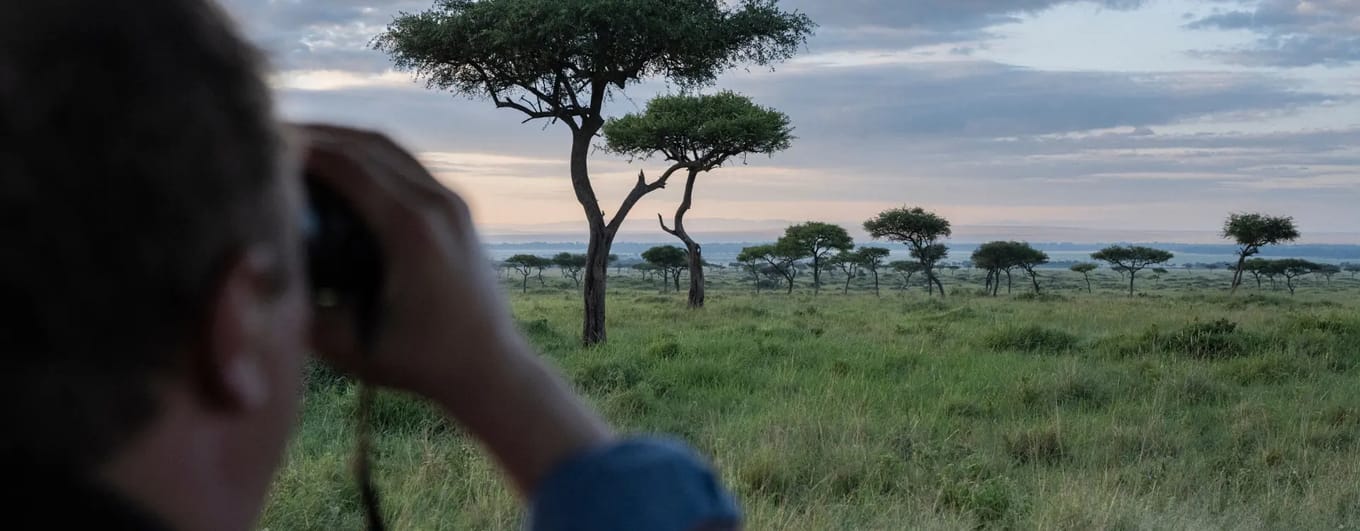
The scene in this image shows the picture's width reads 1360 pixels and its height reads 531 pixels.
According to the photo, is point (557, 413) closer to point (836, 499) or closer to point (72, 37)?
point (72, 37)

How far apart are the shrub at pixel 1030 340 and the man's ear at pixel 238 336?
11656mm

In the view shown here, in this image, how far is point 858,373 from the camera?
29.2 ft

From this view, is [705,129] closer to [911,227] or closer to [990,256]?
[911,227]

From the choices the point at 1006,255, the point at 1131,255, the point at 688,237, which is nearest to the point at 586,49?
the point at 688,237

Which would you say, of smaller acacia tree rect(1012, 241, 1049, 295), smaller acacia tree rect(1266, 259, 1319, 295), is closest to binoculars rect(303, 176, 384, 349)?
smaller acacia tree rect(1012, 241, 1049, 295)

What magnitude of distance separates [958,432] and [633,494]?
631cm

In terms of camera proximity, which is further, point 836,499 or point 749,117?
point 749,117

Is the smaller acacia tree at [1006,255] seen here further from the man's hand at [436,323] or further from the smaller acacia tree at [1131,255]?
the man's hand at [436,323]

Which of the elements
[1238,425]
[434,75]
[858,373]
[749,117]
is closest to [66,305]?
[1238,425]

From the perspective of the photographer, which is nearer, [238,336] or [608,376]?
[238,336]

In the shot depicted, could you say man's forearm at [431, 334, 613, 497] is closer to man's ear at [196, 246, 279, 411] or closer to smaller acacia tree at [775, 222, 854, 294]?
man's ear at [196, 246, 279, 411]

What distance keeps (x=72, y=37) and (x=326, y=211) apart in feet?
0.55

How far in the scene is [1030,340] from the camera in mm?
11641

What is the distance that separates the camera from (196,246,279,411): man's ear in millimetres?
370
